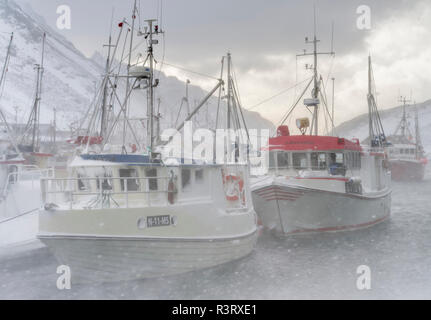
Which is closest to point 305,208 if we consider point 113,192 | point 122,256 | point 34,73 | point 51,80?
point 122,256

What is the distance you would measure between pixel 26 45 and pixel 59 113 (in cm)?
6014

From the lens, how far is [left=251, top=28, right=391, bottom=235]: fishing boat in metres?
16.2

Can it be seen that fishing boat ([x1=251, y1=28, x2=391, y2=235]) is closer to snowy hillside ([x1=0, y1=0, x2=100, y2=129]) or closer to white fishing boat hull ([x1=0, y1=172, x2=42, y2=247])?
white fishing boat hull ([x1=0, y1=172, x2=42, y2=247])

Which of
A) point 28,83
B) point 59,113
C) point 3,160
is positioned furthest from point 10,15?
point 3,160

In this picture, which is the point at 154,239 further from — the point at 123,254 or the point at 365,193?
the point at 365,193

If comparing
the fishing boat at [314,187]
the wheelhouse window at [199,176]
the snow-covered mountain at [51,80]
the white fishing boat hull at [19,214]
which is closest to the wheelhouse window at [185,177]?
the wheelhouse window at [199,176]

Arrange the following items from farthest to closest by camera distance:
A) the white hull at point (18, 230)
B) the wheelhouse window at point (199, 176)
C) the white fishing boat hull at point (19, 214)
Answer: the white fishing boat hull at point (19, 214) < the white hull at point (18, 230) < the wheelhouse window at point (199, 176)

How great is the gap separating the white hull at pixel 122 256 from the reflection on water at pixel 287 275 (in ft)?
0.87

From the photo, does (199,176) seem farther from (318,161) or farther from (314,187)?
(318,161)

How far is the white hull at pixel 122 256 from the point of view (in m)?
9.59

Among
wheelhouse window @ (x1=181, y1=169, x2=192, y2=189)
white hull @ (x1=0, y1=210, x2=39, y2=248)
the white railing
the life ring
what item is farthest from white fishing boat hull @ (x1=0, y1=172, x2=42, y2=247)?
the life ring

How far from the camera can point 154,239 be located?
393 inches

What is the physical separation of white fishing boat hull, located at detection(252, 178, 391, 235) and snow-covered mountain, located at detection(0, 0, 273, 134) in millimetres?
52292

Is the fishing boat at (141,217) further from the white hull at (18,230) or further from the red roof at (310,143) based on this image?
the red roof at (310,143)
